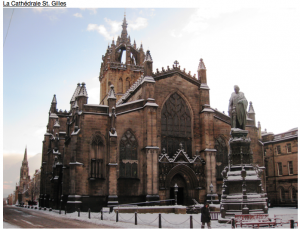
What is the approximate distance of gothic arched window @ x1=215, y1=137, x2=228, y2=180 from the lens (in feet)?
118

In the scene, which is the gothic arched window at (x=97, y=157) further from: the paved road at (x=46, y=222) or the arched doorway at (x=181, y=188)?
the arched doorway at (x=181, y=188)

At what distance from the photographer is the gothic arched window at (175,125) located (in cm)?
3497

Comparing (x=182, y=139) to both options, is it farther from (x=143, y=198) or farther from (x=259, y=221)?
(x=259, y=221)

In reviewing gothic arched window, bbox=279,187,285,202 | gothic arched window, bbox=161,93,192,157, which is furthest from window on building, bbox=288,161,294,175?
gothic arched window, bbox=161,93,192,157

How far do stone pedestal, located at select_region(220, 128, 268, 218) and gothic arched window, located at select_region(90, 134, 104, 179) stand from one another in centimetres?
1470

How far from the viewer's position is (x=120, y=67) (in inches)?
2226

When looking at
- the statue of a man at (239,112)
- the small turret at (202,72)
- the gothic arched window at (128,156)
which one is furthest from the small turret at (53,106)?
the statue of a man at (239,112)

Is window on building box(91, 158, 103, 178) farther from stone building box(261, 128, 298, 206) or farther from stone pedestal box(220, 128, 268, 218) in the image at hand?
stone building box(261, 128, 298, 206)

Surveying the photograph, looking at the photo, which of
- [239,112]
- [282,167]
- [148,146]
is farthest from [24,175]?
[239,112]

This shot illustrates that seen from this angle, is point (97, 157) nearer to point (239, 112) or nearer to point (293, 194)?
point (239, 112)

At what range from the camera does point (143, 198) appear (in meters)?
32.0

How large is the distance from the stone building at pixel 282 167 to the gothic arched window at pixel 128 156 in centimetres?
2444

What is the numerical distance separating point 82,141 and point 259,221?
19.2 meters

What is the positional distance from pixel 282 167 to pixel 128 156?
25794mm
